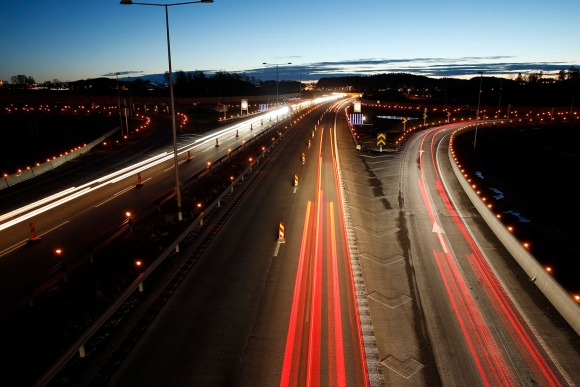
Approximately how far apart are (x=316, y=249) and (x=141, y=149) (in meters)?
35.4

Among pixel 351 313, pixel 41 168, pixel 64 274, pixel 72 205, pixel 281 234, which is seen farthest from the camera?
pixel 41 168

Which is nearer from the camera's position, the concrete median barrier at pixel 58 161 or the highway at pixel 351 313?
the highway at pixel 351 313

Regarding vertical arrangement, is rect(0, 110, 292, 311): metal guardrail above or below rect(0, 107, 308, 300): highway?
above

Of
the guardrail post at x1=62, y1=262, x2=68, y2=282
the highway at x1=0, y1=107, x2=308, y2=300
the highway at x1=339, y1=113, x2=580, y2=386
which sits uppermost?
the guardrail post at x1=62, y1=262, x2=68, y2=282

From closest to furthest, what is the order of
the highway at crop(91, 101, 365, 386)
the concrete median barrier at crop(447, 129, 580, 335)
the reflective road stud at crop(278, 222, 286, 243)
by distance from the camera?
the highway at crop(91, 101, 365, 386) → the concrete median barrier at crop(447, 129, 580, 335) → the reflective road stud at crop(278, 222, 286, 243)

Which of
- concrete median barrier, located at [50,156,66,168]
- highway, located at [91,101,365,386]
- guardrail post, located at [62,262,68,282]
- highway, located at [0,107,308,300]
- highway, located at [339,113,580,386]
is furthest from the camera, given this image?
concrete median barrier, located at [50,156,66,168]

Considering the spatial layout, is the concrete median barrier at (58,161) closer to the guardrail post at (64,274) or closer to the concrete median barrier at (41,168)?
the concrete median barrier at (41,168)

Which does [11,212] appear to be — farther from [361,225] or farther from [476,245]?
[476,245]

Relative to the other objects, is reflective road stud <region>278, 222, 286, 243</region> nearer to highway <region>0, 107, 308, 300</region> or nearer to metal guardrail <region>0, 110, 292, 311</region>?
metal guardrail <region>0, 110, 292, 311</region>

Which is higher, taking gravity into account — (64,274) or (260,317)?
(64,274)

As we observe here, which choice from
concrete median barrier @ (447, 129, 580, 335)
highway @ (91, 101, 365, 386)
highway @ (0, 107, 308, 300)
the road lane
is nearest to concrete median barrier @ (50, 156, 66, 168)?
highway @ (0, 107, 308, 300)

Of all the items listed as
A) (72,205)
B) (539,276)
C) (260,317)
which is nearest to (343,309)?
(260,317)

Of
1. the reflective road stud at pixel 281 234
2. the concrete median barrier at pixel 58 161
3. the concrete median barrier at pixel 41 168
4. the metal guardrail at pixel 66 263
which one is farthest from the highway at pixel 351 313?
the concrete median barrier at pixel 58 161

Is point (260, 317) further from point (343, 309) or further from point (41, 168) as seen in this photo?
point (41, 168)
